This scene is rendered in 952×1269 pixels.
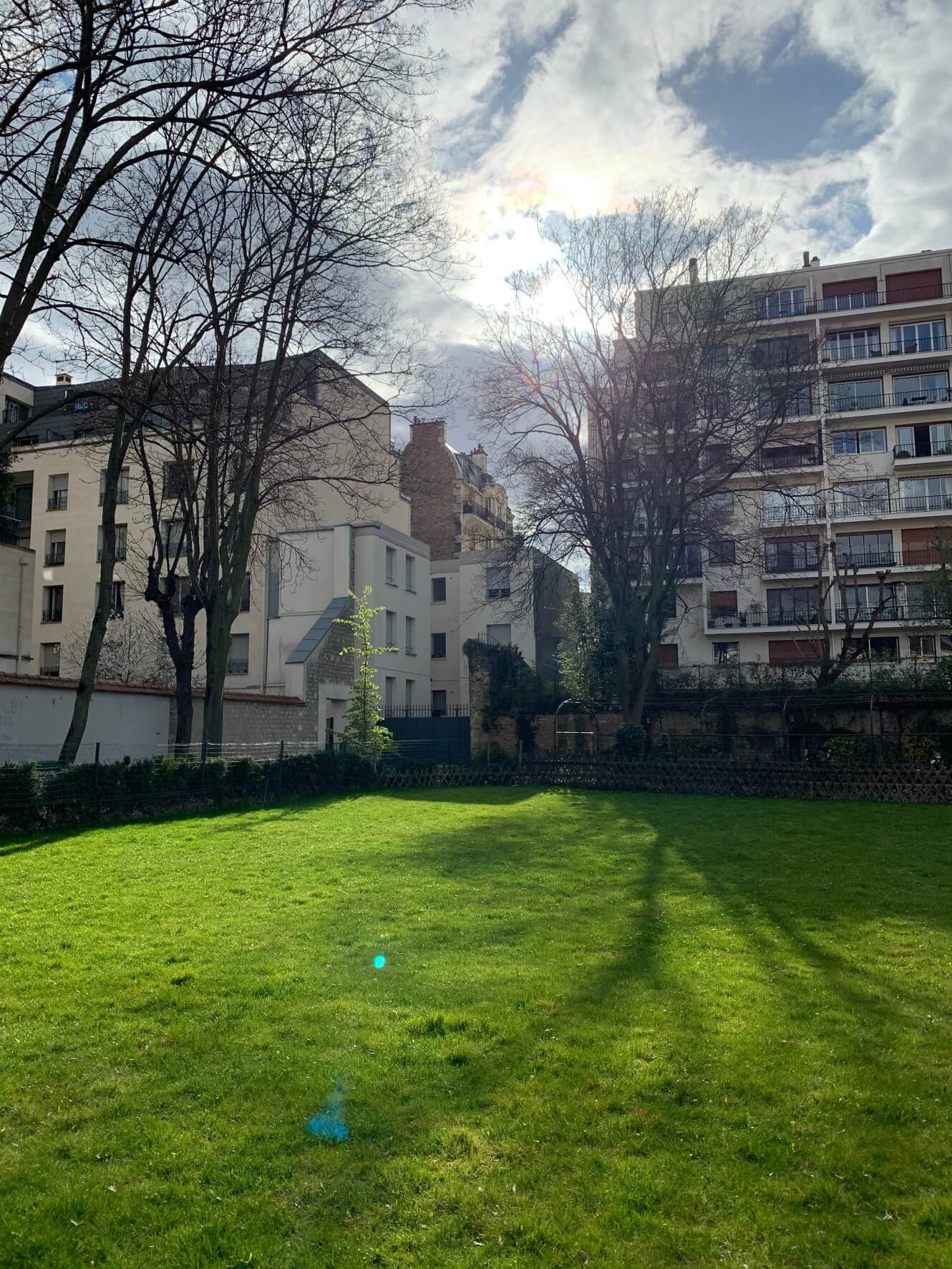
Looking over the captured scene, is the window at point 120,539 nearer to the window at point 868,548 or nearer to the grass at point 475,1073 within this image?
the grass at point 475,1073

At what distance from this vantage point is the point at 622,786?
20.5 metres

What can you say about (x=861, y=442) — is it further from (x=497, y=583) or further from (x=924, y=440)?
(x=497, y=583)

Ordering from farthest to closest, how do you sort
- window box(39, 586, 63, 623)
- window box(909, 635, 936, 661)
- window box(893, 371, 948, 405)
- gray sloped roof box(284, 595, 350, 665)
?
1. window box(893, 371, 948, 405)
2. window box(909, 635, 936, 661)
3. window box(39, 586, 63, 623)
4. gray sloped roof box(284, 595, 350, 665)

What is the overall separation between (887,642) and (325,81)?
42764 mm

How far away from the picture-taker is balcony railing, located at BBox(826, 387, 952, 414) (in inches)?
1773

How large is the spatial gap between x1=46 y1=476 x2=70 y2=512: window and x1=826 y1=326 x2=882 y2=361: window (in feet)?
125

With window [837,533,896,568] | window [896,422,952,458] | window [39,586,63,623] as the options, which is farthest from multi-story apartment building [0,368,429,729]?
window [896,422,952,458]

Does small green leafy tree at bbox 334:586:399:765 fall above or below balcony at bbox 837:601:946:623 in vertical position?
below

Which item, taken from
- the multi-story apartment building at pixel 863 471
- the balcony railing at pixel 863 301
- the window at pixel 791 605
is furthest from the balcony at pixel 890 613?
the balcony railing at pixel 863 301

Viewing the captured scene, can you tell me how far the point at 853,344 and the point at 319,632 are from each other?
34.5m

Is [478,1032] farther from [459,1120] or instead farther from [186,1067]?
[186,1067]

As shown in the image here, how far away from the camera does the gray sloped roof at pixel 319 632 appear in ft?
90.2

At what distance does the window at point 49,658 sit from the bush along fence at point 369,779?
21608mm

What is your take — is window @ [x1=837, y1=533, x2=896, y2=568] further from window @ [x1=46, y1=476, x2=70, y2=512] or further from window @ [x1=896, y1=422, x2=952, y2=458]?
window @ [x1=46, y1=476, x2=70, y2=512]
